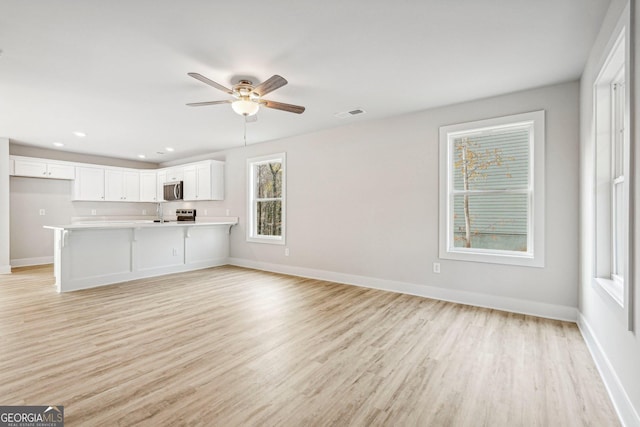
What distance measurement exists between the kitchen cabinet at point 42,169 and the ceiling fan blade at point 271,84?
19.7 feet

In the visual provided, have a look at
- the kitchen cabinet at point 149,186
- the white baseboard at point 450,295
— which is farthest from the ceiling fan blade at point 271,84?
the kitchen cabinet at point 149,186

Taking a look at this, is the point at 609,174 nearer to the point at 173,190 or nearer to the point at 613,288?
the point at 613,288

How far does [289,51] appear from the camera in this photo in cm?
255

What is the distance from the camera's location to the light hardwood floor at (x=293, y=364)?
1697mm

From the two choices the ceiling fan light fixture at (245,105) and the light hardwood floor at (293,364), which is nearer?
the light hardwood floor at (293,364)

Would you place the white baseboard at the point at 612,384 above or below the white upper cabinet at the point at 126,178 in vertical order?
below

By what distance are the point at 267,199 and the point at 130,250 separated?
2.43 m

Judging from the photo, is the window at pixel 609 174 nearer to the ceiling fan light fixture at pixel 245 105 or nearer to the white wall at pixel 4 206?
the ceiling fan light fixture at pixel 245 105

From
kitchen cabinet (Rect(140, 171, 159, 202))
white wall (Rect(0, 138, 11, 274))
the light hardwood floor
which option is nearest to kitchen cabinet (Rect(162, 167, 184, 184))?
kitchen cabinet (Rect(140, 171, 159, 202))

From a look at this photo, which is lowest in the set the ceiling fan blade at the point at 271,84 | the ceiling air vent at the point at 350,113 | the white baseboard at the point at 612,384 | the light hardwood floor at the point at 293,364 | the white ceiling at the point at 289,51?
the light hardwood floor at the point at 293,364

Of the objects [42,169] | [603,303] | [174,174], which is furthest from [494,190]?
[42,169]

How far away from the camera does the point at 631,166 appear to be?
161cm

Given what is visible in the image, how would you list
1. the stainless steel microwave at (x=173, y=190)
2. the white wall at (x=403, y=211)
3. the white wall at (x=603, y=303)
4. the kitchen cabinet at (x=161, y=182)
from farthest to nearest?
the kitchen cabinet at (x=161, y=182)
the stainless steel microwave at (x=173, y=190)
the white wall at (x=403, y=211)
the white wall at (x=603, y=303)

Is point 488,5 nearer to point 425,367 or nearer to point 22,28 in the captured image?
point 425,367
